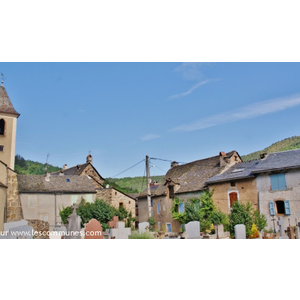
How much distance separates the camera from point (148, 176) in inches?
452

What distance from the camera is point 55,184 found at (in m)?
11.8

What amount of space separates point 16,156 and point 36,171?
893 mm

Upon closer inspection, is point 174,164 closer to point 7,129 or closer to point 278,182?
point 278,182

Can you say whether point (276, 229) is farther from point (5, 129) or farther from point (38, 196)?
point (5, 129)

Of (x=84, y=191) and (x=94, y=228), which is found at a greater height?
(x=84, y=191)

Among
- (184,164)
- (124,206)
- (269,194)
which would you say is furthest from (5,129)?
(269,194)

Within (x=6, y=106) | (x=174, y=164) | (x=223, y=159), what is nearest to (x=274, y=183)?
(x=223, y=159)

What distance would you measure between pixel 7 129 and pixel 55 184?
2.68 metres

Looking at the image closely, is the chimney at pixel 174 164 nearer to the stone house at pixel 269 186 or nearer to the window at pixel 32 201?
the stone house at pixel 269 186

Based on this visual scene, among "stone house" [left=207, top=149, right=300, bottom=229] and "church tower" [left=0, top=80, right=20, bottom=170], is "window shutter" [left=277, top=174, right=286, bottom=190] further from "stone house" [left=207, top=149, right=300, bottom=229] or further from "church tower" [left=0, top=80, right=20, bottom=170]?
"church tower" [left=0, top=80, right=20, bottom=170]

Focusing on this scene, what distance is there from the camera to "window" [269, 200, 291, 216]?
29.9ft

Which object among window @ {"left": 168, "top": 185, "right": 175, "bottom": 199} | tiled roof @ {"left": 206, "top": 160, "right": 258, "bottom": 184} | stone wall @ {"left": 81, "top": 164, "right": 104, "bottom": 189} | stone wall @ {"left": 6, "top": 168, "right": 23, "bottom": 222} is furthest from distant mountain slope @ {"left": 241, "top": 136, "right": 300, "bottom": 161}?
stone wall @ {"left": 6, "top": 168, "right": 23, "bottom": 222}

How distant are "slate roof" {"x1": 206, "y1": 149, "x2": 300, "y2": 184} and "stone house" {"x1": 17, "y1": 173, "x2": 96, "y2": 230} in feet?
15.7

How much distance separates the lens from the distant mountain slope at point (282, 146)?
941cm
